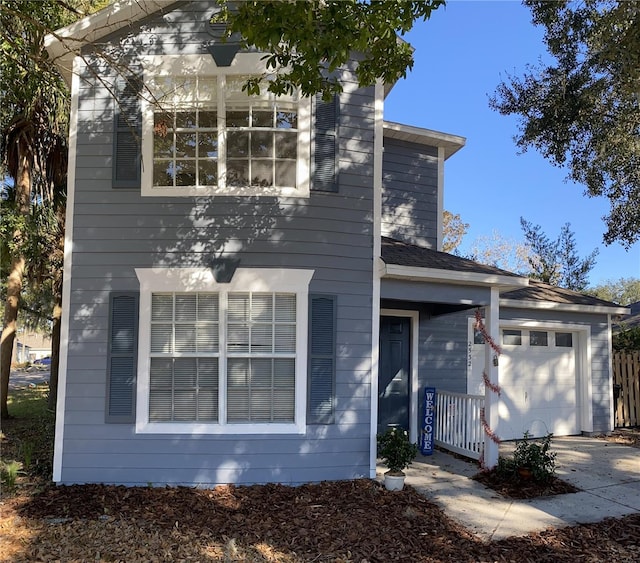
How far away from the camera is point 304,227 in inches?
257

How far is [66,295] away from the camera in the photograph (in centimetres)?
644

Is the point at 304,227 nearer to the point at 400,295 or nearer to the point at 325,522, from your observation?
the point at 400,295

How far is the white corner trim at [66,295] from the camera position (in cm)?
627

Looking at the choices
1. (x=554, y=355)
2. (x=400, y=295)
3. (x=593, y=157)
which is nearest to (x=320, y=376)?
(x=400, y=295)

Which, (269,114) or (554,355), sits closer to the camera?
(269,114)

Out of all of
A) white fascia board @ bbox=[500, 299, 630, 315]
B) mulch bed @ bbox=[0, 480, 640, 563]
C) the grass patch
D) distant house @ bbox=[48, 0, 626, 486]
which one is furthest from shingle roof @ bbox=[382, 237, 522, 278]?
the grass patch

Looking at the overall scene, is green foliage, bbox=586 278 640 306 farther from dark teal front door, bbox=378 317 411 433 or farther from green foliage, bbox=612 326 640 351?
dark teal front door, bbox=378 317 411 433

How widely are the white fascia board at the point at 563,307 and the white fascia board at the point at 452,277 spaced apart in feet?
6.27

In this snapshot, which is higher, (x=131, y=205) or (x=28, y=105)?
(x=28, y=105)

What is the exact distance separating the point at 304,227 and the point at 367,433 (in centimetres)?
276

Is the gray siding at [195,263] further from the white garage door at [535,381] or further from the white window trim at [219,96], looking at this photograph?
the white garage door at [535,381]

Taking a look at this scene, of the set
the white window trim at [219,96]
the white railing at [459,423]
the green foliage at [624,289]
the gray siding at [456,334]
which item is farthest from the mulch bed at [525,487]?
the green foliage at [624,289]

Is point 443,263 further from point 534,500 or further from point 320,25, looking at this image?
point 320,25

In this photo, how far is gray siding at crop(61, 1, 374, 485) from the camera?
6242 millimetres
